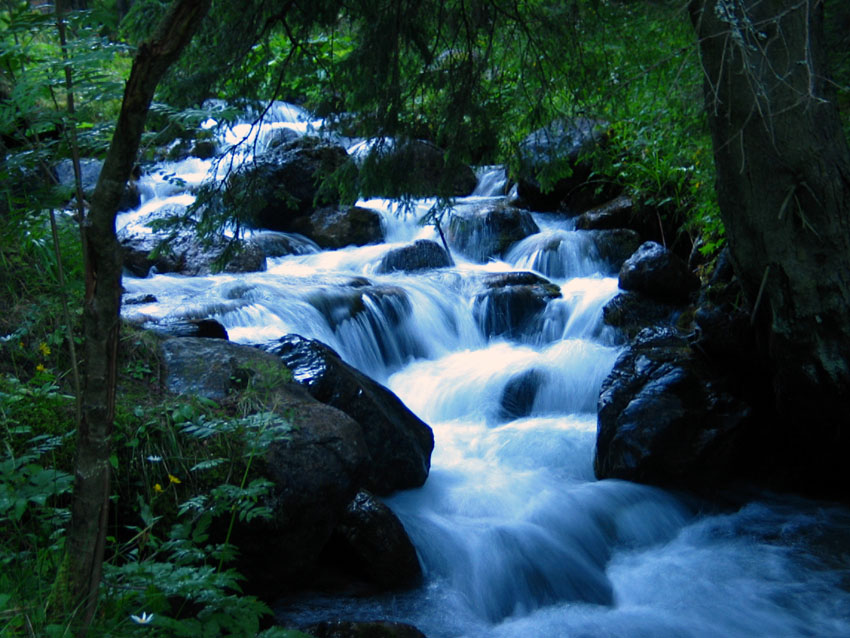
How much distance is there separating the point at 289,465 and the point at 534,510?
2291 mm

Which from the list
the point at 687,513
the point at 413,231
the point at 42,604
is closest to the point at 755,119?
the point at 687,513

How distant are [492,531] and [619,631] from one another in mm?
1143

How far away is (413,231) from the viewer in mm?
12398

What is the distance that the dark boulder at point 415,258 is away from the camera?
10.8 metres

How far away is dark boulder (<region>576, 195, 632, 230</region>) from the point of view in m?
10.9

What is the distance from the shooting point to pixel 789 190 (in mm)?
4879

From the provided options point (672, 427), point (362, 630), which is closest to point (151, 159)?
point (362, 630)

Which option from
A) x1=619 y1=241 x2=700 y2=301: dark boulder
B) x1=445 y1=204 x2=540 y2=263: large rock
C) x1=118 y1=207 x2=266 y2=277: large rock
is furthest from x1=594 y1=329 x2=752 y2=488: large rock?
x1=118 y1=207 x2=266 y2=277: large rock

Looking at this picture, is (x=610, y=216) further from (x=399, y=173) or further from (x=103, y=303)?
(x=103, y=303)

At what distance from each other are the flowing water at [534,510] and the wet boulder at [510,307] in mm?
104

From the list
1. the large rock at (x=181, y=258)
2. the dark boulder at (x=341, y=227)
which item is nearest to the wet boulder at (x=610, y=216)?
the dark boulder at (x=341, y=227)

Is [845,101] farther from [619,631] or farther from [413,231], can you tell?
[413,231]

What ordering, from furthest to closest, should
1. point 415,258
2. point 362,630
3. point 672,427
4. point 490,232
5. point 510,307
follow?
point 490,232 → point 415,258 → point 510,307 → point 672,427 → point 362,630

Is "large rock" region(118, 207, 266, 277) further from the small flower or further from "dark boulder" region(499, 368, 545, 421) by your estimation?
the small flower
